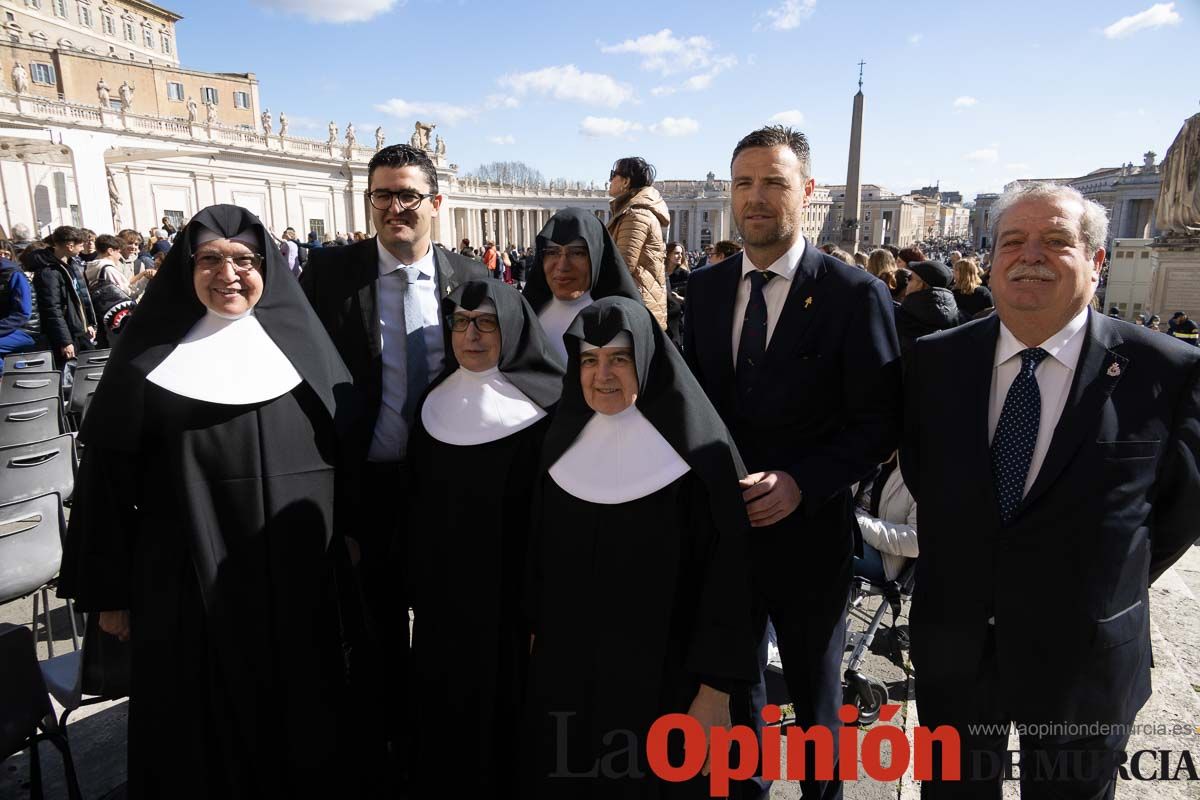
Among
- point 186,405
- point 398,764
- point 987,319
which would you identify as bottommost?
point 398,764

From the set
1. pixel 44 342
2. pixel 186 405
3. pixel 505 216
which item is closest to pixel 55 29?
pixel 505 216

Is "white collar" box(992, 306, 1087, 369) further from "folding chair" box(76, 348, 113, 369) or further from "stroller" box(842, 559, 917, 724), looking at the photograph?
"folding chair" box(76, 348, 113, 369)

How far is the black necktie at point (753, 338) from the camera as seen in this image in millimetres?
2434

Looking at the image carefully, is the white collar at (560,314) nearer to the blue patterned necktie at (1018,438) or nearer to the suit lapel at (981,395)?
the suit lapel at (981,395)

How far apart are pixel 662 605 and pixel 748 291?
1.19 m

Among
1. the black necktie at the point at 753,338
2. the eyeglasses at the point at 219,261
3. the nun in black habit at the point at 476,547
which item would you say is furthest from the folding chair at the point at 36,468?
the black necktie at the point at 753,338

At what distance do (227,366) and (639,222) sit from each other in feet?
9.61

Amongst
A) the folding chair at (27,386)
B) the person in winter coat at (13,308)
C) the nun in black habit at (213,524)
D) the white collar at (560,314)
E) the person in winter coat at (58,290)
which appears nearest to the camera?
the nun in black habit at (213,524)

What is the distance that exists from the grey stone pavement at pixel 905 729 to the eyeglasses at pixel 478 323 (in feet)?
7.38

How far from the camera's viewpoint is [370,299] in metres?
2.93

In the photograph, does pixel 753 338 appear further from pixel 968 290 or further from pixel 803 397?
pixel 968 290

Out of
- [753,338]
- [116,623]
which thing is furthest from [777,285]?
[116,623]

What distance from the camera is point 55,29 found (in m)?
43.0

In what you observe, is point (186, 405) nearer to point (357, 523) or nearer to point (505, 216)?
point (357, 523)
